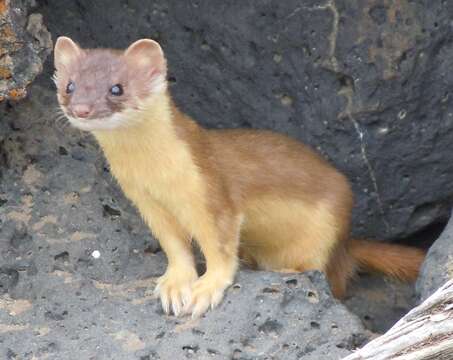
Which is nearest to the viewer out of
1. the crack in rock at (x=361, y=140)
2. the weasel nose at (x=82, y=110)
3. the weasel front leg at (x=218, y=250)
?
the weasel nose at (x=82, y=110)

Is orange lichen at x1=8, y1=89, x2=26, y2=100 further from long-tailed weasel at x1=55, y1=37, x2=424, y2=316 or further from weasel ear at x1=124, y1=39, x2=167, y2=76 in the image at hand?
weasel ear at x1=124, y1=39, x2=167, y2=76

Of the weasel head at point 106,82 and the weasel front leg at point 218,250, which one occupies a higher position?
the weasel head at point 106,82

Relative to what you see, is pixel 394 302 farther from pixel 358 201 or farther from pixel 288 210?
pixel 288 210

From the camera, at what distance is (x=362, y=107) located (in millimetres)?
3561

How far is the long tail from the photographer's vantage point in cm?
361

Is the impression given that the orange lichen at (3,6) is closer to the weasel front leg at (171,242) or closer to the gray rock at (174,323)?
the weasel front leg at (171,242)

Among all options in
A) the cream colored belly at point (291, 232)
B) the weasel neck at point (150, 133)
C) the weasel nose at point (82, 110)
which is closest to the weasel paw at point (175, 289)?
the cream colored belly at point (291, 232)

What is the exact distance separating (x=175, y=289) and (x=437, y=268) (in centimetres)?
81

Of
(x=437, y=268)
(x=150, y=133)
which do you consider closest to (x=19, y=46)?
(x=150, y=133)

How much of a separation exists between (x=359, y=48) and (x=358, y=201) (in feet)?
2.32

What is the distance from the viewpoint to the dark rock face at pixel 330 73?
343 centimetres

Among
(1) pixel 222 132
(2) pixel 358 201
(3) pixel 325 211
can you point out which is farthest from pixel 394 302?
(1) pixel 222 132

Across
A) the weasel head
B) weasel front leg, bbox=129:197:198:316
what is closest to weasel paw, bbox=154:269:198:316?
weasel front leg, bbox=129:197:198:316

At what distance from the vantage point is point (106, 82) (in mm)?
2920
